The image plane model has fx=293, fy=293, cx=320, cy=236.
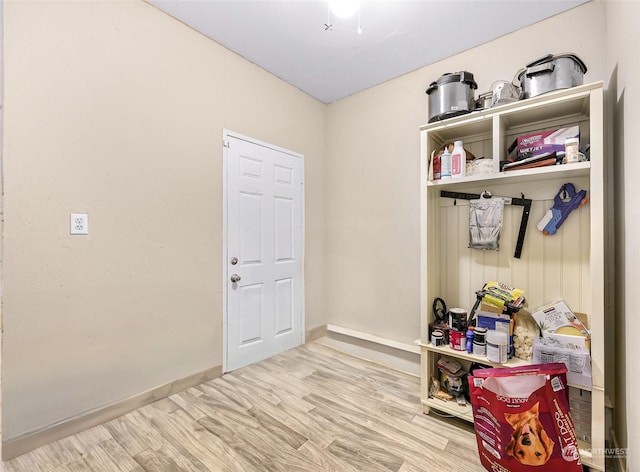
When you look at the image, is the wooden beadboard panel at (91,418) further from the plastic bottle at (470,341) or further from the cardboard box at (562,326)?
the cardboard box at (562,326)

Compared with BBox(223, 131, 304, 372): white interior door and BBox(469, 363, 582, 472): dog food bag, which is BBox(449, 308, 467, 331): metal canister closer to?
BBox(469, 363, 582, 472): dog food bag

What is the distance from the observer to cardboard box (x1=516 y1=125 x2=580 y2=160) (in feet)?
5.55

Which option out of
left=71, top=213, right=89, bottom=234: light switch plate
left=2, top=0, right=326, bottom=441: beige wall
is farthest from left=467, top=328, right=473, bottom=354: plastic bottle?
left=71, top=213, right=89, bottom=234: light switch plate

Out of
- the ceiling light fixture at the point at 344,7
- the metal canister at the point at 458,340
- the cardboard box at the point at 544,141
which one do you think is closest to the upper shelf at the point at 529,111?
the cardboard box at the point at 544,141

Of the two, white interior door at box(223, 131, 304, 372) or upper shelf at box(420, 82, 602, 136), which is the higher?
upper shelf at box(420, 82, 602, 136)

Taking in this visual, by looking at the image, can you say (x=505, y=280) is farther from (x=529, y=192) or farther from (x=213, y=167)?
(x=213, y=167)

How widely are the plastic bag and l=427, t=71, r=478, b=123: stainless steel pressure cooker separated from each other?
647mm

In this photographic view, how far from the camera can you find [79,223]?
1733 mm

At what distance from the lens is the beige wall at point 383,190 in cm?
232

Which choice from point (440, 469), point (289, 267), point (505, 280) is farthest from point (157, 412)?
point (505, 280)

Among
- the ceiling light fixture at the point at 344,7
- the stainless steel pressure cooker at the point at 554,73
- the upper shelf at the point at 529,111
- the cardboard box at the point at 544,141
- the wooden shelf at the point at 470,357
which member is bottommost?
the wooden shelf at the point at 470,357

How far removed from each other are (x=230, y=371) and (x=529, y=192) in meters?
2.65

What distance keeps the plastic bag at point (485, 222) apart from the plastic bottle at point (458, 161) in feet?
1.12

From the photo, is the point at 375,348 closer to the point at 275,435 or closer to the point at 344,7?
the point at 275,435
